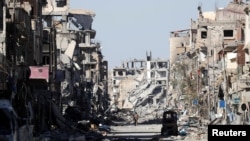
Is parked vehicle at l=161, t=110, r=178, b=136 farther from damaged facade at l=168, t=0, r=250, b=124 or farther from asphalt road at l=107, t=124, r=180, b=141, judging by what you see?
damaged facade at l=168, t=0, r=250, b=124

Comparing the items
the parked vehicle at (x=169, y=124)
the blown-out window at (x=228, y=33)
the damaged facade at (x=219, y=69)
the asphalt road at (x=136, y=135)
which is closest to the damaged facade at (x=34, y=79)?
the asphalt road at (x=136, y=135)

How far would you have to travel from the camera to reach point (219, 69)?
10000 cm

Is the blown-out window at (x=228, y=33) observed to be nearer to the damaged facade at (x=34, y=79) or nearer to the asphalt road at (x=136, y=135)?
the damaged facade at (x=34, y=79)

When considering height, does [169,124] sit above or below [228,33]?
below

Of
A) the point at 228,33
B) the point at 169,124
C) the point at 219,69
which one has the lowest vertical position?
the point at 169,124

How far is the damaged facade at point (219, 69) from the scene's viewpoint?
72875 millimetres

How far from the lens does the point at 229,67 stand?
85.7m

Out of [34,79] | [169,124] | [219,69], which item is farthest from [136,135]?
[219,69]

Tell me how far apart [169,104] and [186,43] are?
14193mm

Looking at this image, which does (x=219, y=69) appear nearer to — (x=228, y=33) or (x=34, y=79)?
(x=228, y=33)

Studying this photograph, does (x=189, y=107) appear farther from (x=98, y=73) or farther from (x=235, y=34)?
(x=98, y=73)

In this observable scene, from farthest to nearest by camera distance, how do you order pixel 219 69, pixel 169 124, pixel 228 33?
pixel 228 33 < pixel 219 69 < pixel 169 124

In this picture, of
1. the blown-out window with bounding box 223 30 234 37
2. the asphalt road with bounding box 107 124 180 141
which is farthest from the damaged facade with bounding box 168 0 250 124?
the asphalt road with bounding box 107 124 180 141

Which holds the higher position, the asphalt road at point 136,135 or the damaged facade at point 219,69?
the damaged facade at point 219,69
